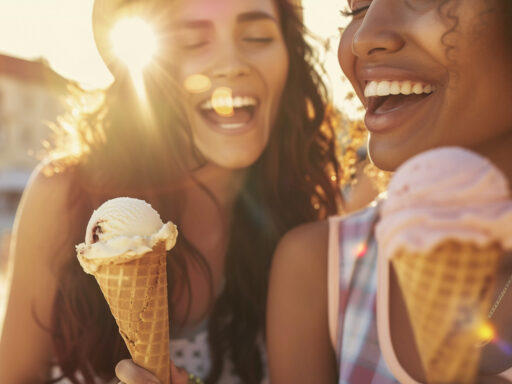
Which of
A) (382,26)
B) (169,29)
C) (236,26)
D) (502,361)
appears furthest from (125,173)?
(502,361)

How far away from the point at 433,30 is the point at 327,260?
40.9 inches

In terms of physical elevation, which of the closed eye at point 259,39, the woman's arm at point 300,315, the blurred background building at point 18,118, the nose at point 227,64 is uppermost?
the blurred background building at point 18,118

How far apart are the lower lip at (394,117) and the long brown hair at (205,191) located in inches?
51.4

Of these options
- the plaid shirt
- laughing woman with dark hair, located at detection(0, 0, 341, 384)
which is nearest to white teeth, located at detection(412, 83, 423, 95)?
the plaid shirt

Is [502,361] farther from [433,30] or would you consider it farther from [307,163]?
[307,163]

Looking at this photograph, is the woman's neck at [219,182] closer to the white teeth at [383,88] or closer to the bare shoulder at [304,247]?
the bare shoulder at [304,247]

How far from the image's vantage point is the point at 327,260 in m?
2.15

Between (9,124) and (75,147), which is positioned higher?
(9,124)

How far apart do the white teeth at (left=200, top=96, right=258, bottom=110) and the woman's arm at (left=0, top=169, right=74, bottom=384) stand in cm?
96

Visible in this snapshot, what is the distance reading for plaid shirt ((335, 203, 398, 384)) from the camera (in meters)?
1.92

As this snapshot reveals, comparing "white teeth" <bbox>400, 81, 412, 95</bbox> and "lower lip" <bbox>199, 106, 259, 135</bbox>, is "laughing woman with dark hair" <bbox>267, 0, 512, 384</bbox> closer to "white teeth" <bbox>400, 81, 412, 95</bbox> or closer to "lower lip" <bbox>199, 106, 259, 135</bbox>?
"white teeth" <bbox>400, 81, 412, 95</bbox>

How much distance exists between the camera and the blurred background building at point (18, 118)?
2438 centimetres

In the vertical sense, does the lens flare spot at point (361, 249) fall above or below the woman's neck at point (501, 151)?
below

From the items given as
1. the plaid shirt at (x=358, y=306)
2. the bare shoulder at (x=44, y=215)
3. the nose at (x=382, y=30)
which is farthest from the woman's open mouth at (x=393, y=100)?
the bare shoulder at (x=44, y=215)
